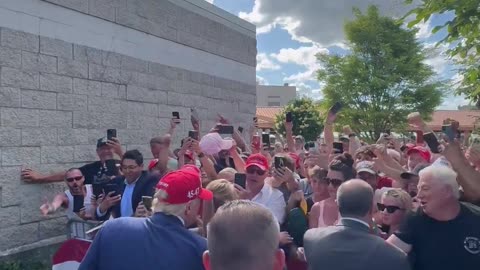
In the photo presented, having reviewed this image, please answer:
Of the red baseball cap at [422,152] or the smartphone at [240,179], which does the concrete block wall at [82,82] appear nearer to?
the smartphone at [240,179]

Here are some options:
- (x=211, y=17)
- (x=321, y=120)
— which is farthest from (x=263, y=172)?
(x=321, y=120)

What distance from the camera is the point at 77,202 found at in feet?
17.5

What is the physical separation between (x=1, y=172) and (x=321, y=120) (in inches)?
1163

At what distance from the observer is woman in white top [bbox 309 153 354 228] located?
4266 millimetres

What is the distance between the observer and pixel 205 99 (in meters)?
9.03

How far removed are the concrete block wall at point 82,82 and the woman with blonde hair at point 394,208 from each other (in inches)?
156

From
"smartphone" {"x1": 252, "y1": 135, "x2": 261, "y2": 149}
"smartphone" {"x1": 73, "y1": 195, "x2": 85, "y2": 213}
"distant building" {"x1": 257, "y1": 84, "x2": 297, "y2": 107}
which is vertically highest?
"distant building" {"x1": 257, "y1": 84, "x2": 297, "y2": 107}

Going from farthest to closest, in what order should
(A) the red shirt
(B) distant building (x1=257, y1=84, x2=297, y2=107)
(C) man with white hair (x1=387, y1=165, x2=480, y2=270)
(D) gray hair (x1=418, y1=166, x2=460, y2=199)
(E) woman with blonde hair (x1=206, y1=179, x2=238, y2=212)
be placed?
1. (B) distant building (x1=257, y1=84, x2=297, y2=107)
2. (A) the red shirt
3. (E) woman with blonde hair (x1=206, y1=179, x2=238, y2=212)
4. (D) gray hair (x1=418, y1=166, x2=460, y2=199)
5. (C) man with white hair (x1=387, y1=165, x2=480, y2=270)

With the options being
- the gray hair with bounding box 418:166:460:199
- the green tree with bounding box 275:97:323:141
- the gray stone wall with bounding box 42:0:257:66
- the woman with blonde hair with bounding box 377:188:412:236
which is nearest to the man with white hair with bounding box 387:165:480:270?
the gray hair with bounding box 418:166:460:199

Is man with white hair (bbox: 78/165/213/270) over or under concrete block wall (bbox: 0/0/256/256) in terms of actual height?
under

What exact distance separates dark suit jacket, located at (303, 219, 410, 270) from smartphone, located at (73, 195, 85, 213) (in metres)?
3.09

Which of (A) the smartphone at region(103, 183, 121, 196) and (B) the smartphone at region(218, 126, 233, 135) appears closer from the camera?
(A) the smartphone at region(103, 183, 121, 196)

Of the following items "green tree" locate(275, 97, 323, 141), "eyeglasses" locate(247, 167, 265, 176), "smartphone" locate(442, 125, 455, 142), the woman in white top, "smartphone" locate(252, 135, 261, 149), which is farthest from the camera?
"green tree" locate(275, 97, 323, 141)

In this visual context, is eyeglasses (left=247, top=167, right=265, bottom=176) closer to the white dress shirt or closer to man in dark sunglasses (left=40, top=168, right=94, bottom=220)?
the white dress shirt
